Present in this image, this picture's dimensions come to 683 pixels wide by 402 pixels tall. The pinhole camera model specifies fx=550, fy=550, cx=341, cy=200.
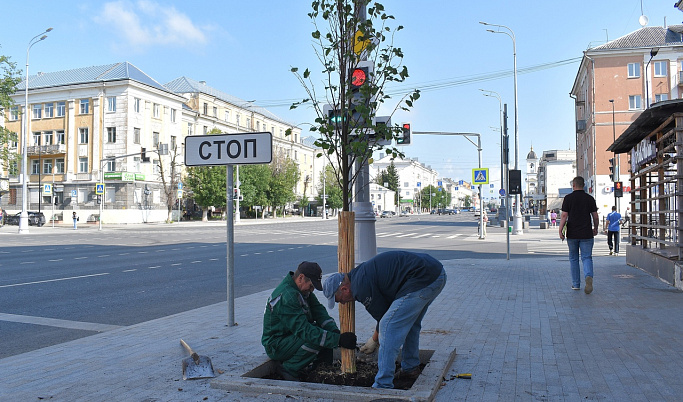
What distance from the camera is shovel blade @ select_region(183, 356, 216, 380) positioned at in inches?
176

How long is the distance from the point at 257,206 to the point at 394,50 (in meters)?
73.4

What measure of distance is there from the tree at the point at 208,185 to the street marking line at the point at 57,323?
5294 cm

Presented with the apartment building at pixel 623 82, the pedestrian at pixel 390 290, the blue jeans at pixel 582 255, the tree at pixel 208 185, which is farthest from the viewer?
the tree at pixel 208 185

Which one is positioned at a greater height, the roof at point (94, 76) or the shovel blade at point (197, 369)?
the roof at point (94, 76)

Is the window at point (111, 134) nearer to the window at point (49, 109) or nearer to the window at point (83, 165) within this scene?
→ the window at point (83, 165)

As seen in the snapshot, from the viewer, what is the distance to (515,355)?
5191 mm

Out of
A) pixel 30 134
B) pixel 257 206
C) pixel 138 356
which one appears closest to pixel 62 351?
pixel 138 356

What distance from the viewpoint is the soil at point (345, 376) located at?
4.36m

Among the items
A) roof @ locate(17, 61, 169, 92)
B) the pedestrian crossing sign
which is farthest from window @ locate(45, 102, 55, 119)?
the pedestrian crossing sign

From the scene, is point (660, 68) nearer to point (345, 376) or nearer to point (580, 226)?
point (580, 226)

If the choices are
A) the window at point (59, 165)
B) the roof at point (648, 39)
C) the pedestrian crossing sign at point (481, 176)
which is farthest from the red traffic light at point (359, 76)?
the window at point (59, 165)

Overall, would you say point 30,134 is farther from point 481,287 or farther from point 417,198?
point 417,198

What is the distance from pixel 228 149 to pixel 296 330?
2.59m

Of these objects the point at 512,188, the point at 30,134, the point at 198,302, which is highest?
the point at 30,134
